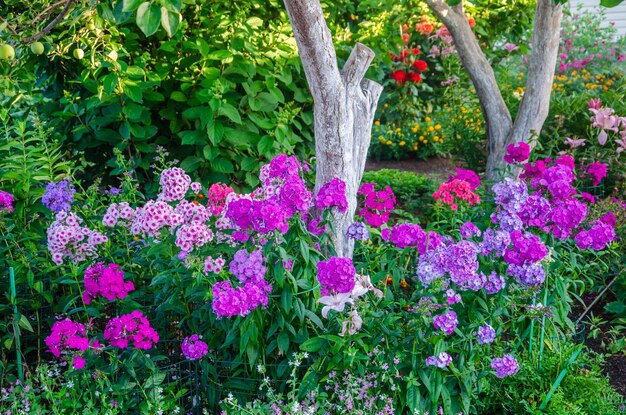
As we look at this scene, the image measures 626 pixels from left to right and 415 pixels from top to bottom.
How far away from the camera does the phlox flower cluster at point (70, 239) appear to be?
308 cm

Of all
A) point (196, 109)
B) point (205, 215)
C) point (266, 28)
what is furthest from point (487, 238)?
point (266, 28)

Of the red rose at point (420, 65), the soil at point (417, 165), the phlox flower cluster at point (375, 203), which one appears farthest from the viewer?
the red rose at point (420, 65)

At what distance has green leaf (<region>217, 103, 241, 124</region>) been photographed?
462 centimetres

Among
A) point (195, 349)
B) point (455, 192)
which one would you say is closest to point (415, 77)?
point (455, 192)

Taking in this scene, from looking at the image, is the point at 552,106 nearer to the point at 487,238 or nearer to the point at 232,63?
the point at 232,63

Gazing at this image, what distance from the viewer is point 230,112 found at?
4.64m

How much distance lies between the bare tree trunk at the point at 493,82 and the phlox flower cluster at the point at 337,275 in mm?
2959

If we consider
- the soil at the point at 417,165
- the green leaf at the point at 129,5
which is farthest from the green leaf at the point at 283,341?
the soil at the point at 417,165

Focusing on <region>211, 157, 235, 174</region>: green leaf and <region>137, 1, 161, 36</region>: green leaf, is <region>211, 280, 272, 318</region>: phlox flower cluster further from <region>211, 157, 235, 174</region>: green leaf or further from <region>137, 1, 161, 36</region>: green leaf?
<region>211, 157, 235, 174</region>: green leaf

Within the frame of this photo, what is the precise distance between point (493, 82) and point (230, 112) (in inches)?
84.8

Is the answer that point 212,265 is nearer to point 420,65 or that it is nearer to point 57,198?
point 57,198

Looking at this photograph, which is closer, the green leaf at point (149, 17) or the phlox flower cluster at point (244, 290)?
the green leaf at point (149, 17)

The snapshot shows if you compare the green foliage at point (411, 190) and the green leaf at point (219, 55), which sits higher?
the green leaf at point (219, 55)

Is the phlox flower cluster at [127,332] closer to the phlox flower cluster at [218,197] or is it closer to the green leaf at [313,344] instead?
the green leaf at [313,344]
